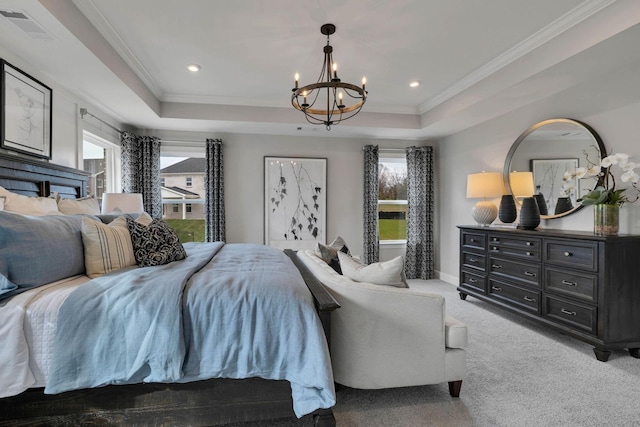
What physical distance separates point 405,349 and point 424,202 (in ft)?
12.9

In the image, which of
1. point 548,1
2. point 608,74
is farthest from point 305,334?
point 608,74

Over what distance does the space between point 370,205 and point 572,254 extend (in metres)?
2.99

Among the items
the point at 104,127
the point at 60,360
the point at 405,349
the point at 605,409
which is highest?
the point at 104,127

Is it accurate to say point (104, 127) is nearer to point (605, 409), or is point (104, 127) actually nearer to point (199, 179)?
point (199, 179)

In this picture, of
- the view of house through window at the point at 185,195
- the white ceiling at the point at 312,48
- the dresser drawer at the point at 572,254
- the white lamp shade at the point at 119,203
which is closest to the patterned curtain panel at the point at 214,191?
the view of house through window at the point at 185,195

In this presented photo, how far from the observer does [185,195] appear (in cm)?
529

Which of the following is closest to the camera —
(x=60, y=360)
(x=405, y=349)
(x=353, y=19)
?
(x=60, y=360)

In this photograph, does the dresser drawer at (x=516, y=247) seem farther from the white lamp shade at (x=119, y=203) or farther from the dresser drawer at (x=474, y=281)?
the white lamp shade at (x=119, y=203)

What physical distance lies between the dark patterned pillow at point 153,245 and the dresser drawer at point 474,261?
3353mm

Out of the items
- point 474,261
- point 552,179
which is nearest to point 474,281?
point 474,261

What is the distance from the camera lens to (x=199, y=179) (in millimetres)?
5281

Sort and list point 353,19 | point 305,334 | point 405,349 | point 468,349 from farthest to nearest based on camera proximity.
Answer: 1. point 468,349
2. point 353,19
3. point 405,349
4. point 305,334

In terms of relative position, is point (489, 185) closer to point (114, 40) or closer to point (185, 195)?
point (114, 40)

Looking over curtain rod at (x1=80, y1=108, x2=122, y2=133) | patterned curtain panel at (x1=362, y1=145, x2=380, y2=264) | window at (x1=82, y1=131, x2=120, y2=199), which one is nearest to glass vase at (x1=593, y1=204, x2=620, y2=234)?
patterned curtain panel at (x1=362, y1=145, x2=380, y2=264)
